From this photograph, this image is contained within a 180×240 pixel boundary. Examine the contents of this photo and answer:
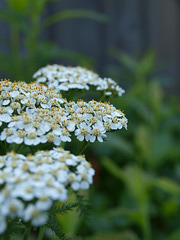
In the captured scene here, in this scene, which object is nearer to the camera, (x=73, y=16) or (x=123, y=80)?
(x=73, y=16)

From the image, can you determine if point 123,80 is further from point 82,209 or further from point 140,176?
point 82,209

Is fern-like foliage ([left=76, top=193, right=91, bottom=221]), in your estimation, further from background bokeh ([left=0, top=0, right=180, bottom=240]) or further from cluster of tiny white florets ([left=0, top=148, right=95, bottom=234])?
cluster of tiny white florets ([left=0, top=148, right=95, bottom=234])

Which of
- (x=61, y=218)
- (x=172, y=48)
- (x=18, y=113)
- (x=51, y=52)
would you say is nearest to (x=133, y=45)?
(x=172, y=48)

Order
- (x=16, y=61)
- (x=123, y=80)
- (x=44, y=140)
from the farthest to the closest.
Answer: (x=123, y=80) → (x=16, y=61) → (x=44, y=140)

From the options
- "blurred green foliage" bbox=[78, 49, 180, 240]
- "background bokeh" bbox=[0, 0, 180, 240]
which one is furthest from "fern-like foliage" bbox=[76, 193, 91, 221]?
"blurred green foliage" bbox=[78, 49, 180, 240]

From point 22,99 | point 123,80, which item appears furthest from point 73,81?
point 123,80

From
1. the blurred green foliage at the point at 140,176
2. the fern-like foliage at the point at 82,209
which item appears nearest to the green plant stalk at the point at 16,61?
the blurred green foliage at the point at 140,176
